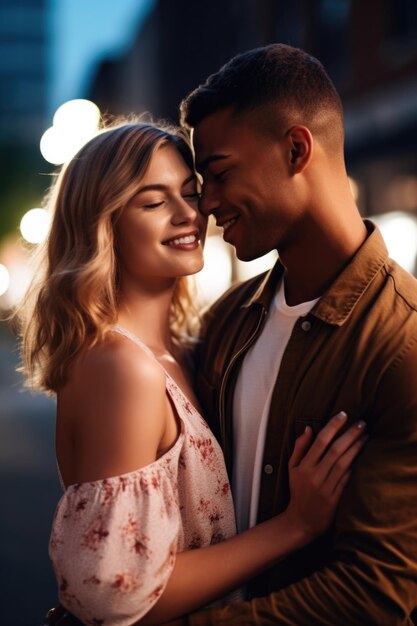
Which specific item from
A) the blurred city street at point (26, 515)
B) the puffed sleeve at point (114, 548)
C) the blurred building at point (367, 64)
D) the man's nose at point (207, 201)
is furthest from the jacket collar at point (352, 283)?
the blurred building at point (367, 64)

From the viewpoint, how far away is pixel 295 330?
3.15 m

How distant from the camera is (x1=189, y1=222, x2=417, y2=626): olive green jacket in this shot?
2.71 metres

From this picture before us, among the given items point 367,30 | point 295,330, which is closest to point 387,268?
point 295,330

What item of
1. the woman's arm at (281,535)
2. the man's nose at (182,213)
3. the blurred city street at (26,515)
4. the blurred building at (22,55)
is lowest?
the blurred city street at (26,515)

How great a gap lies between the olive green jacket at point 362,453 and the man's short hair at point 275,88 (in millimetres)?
533

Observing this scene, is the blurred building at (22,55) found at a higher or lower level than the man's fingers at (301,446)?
higher

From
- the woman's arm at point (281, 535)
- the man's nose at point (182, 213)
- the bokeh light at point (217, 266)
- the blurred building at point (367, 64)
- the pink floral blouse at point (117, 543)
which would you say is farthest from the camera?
the bokeh light at point (217, 266)

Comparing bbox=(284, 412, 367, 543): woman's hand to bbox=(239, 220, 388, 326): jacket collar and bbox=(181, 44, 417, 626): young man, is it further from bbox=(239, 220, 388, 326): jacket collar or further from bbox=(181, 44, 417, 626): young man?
bbox=(239, 220, 388, 326): jacket collar

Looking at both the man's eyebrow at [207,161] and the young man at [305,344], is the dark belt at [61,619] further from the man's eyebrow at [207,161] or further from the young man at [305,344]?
the man's eyebrow at [207,161]

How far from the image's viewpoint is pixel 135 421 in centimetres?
272

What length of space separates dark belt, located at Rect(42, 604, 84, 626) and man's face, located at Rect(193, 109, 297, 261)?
150 cm

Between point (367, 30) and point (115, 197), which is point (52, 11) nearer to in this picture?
point (367, 30)

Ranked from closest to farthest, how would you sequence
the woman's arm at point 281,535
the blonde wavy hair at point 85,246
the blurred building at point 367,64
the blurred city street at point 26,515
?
the woman's arm at point 281,535
the blonde wavy hair at point 85,246
the blurred city street at point 26,515
the blurred building at point 367,64

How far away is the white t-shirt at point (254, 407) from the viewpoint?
3.16 m
